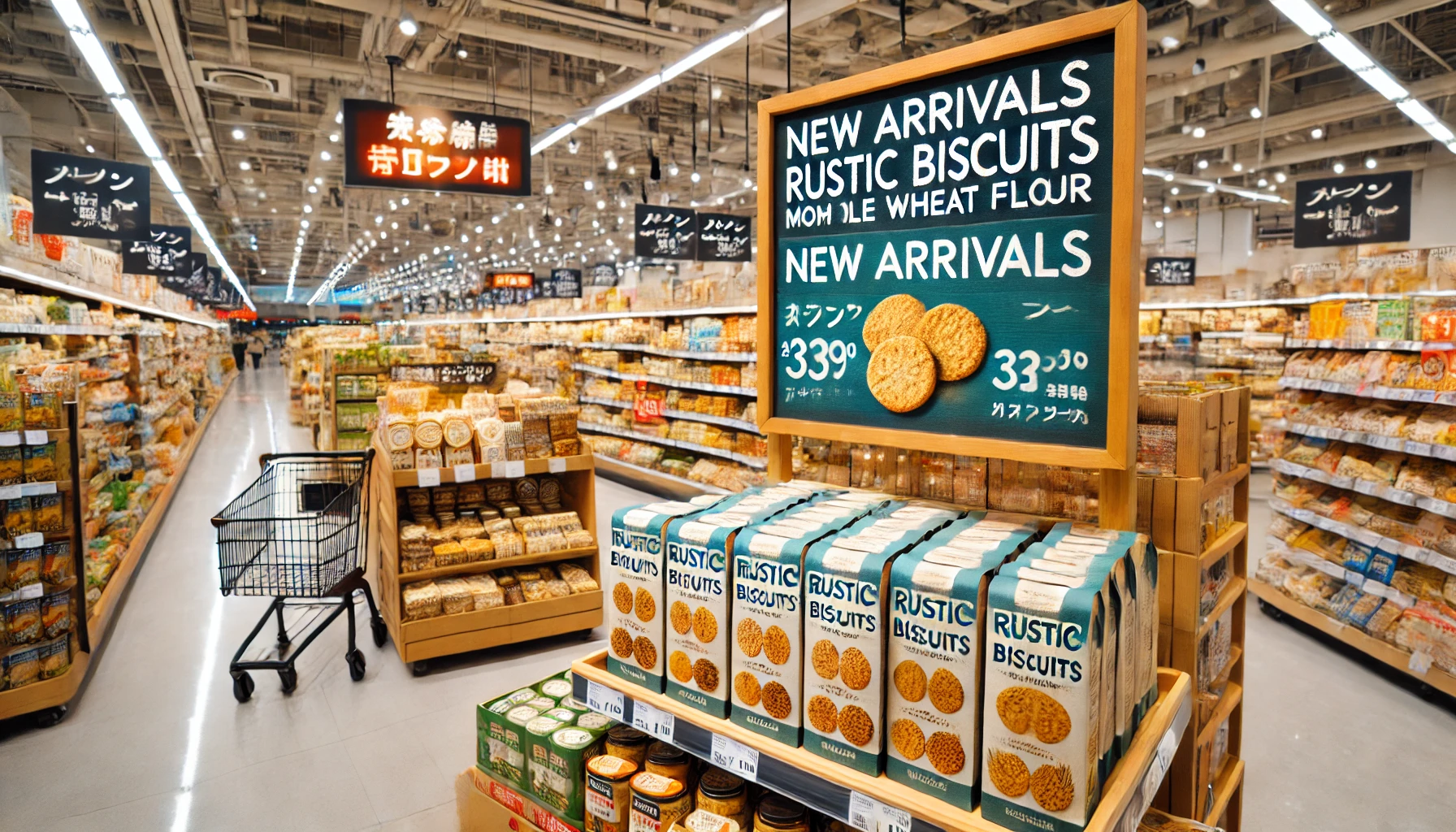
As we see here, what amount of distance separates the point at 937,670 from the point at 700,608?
47 cm

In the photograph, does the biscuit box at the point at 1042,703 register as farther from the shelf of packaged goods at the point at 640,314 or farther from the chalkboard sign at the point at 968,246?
the shelf of packaged goods at the point at 640,314

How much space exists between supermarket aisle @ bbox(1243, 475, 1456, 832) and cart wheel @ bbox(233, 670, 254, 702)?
4364mm

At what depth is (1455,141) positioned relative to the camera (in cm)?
951

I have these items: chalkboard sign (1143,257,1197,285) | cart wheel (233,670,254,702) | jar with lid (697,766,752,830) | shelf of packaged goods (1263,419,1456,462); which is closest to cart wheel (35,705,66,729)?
cart wheel (233,670,254,702)

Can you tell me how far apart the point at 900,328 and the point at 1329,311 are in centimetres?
488

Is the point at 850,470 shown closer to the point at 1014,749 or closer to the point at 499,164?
the point at 1014,749

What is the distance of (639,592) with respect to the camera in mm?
Answer: 1589

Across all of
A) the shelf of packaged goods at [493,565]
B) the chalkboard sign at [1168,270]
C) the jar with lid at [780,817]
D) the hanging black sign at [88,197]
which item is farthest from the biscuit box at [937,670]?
the chalkboard sign at [1168,270]

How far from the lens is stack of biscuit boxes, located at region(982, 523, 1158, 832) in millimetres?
1095

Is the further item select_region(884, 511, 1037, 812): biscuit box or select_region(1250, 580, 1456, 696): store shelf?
select_region(1250, 580, 1456, 696): store shelf

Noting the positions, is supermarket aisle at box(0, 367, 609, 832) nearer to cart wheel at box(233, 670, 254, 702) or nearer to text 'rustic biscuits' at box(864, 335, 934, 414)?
cart wheel at box(233, 670, 254, 702)

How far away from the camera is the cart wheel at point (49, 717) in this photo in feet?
11.7

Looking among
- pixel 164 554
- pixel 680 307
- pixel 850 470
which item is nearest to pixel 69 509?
pixel 164 554

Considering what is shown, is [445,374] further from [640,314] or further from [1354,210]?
[1354,210]
